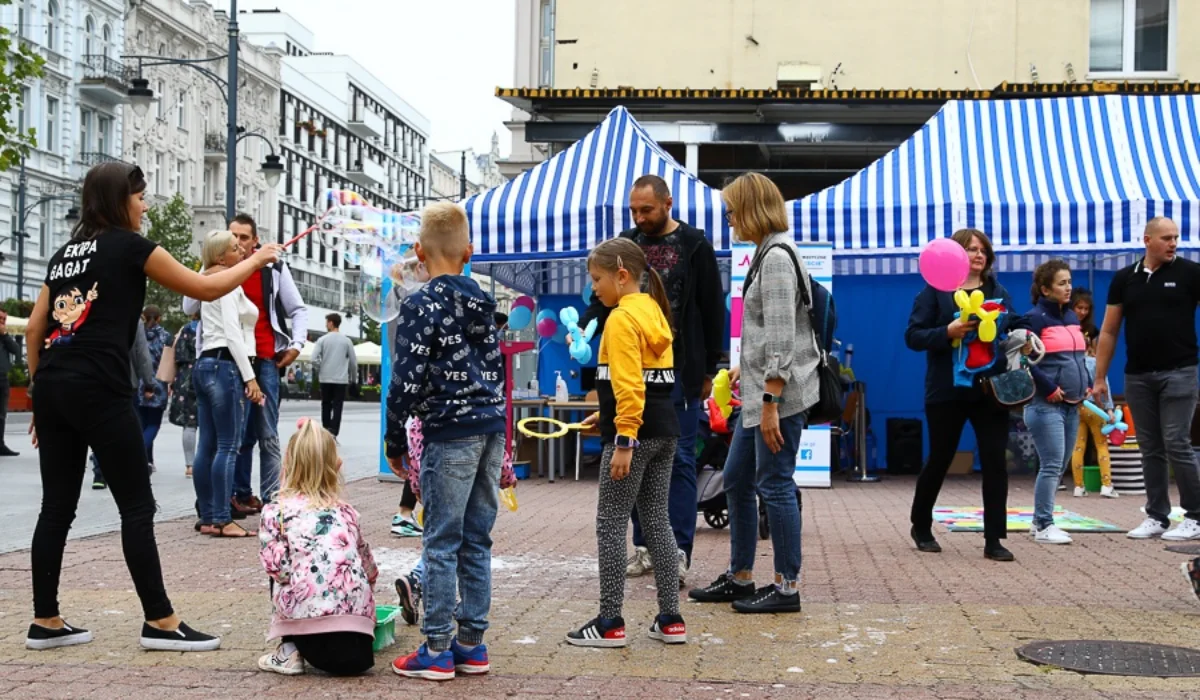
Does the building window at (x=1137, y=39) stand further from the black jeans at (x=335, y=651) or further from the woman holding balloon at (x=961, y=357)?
the black jeans at (x=335, y=651)

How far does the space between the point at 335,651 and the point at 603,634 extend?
104 centimetres

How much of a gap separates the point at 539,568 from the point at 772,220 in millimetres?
2455

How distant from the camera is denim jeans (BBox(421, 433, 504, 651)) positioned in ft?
15.2

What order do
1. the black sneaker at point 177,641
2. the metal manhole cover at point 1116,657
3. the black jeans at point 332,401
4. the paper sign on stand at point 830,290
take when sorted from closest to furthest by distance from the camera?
the metal manhole cover at point 1116,657 < the black sneaker at point 177,641 < the paper sign on stand at point 830,290 < the black jeans at point 332,401

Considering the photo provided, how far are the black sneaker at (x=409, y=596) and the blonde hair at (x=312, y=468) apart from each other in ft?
2.46

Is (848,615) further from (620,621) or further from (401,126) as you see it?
(401,126)

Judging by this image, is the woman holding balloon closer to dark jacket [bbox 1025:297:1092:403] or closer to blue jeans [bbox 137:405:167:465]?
dark jacket [bbox 1025:297:1092:403]

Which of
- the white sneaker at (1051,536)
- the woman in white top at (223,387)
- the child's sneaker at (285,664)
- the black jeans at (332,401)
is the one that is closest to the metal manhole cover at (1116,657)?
the child's sneaker at (285,664)

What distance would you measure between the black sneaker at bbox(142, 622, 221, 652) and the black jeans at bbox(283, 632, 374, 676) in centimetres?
51

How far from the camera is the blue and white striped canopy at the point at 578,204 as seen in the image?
45.6 feet

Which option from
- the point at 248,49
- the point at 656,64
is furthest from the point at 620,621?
the point at 248,49

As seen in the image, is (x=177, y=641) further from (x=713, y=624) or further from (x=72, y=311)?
(x=713, y=624)

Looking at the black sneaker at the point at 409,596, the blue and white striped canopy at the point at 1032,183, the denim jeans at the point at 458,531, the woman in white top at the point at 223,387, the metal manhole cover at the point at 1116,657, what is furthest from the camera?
the blue and white striped canopy at the point at 1032,183

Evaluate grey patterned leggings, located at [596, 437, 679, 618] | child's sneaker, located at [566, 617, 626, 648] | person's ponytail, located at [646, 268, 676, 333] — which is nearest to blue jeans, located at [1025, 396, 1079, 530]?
person's ponytail, located at [646, 268, 676, 333]
